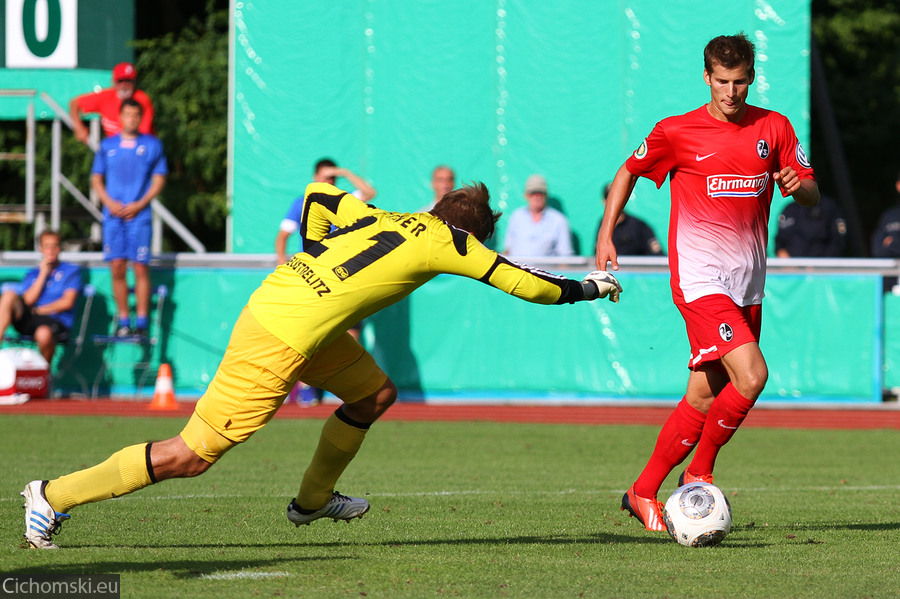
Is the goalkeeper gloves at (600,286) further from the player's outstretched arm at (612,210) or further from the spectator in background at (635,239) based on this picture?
the spectator in background at (635,239)

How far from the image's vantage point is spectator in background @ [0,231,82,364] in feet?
48.9

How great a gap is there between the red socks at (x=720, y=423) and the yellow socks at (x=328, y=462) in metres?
1.84

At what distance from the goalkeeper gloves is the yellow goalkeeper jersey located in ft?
0.15

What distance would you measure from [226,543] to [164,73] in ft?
67.0

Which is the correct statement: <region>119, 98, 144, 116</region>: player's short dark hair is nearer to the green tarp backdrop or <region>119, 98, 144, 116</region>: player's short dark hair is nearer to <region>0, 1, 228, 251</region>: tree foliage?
the green tarp backdrop

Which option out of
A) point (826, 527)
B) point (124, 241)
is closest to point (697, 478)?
point (826, 527)

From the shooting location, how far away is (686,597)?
5180mm

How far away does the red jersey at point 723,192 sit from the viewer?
6.92 meters

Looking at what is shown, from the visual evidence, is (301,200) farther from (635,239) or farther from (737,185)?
(737,185)

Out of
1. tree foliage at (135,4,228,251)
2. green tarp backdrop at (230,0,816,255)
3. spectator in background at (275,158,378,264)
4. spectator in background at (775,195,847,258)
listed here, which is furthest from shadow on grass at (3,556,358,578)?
tree foliage at (135,4,228,251)

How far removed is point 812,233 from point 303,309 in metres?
11.1

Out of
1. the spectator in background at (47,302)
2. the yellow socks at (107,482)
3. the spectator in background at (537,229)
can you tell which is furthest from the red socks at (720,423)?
the spectator in background at (47,302)

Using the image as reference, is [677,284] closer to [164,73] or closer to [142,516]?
[142,516]

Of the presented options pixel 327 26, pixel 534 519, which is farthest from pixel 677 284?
pixel 327 26
